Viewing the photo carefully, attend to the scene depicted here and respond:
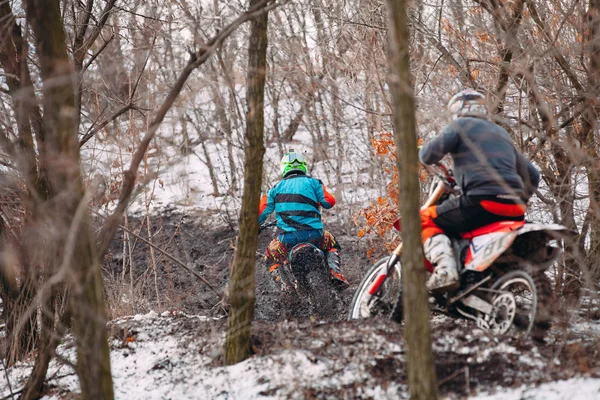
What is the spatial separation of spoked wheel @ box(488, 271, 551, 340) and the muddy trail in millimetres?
2069

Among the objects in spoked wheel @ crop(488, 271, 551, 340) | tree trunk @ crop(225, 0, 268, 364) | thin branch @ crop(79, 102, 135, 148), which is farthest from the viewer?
thin branch @ crop(79, 102, 135, 148)

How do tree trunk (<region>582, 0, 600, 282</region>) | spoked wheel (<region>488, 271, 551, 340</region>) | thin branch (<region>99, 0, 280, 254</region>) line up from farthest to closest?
tree trunk (<region>582, 0, 600, 282</region>)
spoked wheel (<region>488, 271, 551, 340</region>)
thin branch (<region>99, 0, 280, 254</region>)

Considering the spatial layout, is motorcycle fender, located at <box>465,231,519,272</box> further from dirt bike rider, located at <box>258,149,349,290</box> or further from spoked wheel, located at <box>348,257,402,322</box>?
dirt bike rider, located at <box>258,149,349,290</box>

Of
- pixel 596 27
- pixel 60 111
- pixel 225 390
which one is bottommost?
pixel 225 390

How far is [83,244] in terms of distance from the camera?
3.86 m

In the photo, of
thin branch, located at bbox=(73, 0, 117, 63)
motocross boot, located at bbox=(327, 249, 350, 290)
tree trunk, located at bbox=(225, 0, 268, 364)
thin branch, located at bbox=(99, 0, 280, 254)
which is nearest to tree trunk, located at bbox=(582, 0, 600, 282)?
motocross boot, located at bbox=(327, 249, 350, 290)

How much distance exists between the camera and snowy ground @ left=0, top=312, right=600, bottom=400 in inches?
161

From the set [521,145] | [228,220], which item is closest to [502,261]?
[521,145]

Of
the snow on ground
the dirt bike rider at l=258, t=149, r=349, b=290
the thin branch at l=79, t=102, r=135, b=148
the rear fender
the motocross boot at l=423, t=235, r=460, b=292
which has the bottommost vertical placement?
the snow on ground

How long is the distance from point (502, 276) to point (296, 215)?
3.53m

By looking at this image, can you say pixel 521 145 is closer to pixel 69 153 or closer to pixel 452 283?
pixel 452 283

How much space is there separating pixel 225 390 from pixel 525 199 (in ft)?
9.02

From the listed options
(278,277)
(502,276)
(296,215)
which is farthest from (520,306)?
(278,277)

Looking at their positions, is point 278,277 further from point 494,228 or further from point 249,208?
point 494,228
